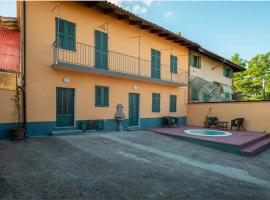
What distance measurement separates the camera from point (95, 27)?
35.0ft

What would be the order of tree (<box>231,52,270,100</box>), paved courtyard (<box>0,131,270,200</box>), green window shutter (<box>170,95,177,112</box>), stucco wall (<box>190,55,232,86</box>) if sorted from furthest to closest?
tree (<box>231,52,270,100</box>) < stucco wall (<box>190,55,232,86</box>) < green window shutter (<box>170,95,177,112</box>) < paved courtyard (<box>0,131,270,200</box>)

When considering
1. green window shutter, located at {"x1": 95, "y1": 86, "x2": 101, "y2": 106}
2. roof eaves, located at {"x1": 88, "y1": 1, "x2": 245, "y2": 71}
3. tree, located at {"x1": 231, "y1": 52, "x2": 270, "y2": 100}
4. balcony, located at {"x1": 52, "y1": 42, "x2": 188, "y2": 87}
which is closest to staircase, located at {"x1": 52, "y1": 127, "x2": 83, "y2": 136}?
green window shutter, located at {"x1": 95, "y1": 86, "x2": 101, "y2": 106}

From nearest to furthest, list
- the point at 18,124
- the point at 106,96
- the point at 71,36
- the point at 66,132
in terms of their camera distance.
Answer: the point at 18,124 < the point at 66,132 < the point at 71,36 < the point at 106,96

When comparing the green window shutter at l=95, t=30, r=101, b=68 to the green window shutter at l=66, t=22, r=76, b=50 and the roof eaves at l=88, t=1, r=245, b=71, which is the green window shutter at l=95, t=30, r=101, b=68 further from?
the roof eaves at l=88, t=1, r=245, b=71

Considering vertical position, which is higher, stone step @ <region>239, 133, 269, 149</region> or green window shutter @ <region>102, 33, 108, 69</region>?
green window shutter @ <region>102, 33, 108, 69</region>

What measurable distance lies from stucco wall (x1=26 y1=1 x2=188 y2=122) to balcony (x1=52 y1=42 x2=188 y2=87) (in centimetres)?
39

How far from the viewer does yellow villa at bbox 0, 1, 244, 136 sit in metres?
8.55

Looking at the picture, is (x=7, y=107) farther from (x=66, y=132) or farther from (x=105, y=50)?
(x=105, y=50)

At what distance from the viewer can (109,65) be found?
36.7 ft

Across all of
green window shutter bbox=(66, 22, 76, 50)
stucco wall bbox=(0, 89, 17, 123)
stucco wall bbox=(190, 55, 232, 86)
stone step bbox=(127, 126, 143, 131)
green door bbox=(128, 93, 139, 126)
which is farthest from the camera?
stucco wall bbox=(190, 55, 232, 86)

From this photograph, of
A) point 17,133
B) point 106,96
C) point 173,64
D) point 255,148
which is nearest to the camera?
point 17,133

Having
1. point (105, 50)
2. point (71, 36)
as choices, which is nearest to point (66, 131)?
point (71, 36)

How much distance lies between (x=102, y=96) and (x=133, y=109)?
2.65 m

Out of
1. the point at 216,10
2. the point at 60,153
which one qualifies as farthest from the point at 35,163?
the point at 216,10
